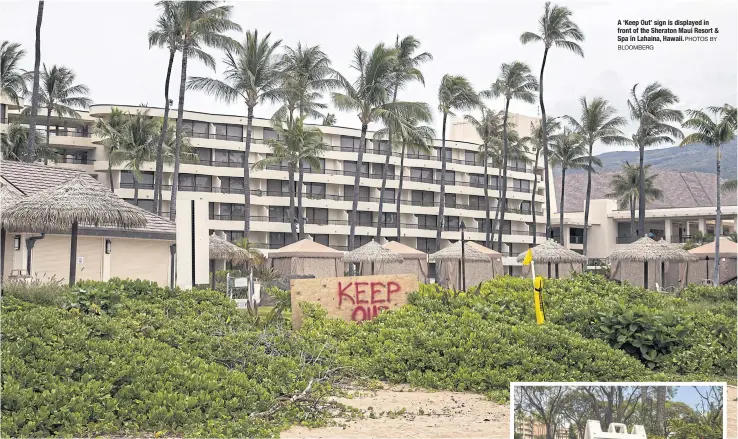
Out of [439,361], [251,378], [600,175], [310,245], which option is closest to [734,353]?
[439,361]

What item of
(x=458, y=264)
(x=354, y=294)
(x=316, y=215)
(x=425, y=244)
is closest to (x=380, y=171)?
(x=425, y=244)

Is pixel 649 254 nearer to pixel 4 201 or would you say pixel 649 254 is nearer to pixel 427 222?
pixel 4 201

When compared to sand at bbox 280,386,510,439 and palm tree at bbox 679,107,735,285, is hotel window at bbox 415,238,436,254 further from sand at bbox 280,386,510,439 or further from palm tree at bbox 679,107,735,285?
sand at bbox 280,386,510,439

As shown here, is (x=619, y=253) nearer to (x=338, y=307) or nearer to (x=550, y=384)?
(x=338, y=307)

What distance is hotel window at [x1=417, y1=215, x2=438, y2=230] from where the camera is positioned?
71.1m

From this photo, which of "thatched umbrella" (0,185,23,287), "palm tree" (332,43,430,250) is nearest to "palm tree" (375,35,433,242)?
"palm tree" (332,43,430,250)

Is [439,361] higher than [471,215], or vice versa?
[471,215]

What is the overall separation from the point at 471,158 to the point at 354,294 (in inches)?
2360

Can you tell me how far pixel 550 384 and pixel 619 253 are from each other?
99.3ft

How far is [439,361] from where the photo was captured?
12578 mm

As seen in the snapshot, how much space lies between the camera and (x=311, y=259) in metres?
38.9

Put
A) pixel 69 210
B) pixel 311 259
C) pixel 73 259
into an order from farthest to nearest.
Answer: pixel 311 259
pixel 69 210
pixel 73 259

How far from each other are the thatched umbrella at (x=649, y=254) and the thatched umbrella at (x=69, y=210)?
20.6 meters

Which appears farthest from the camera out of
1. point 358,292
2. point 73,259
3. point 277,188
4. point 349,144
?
point 349,144
